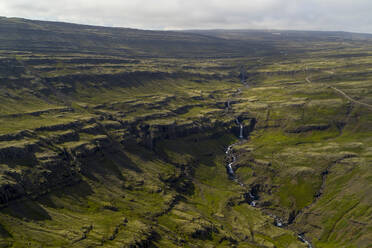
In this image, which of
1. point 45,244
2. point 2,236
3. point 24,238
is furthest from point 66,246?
point 2,236

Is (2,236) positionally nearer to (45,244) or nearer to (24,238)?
(24,238)

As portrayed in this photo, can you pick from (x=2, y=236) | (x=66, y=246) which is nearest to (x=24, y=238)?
(x=2, y=236)

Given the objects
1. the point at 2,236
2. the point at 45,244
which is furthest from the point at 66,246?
the point at 2,236

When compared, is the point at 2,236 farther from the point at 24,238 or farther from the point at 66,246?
the point at 66,246

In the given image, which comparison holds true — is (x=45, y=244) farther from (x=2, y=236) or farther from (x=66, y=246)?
(x=2, y=236)

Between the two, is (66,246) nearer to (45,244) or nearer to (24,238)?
(45,244)
